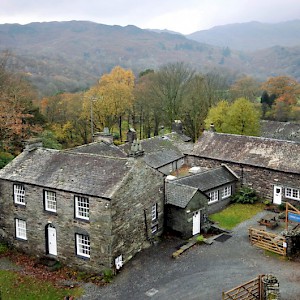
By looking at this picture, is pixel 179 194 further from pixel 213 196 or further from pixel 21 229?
pixel 21 229

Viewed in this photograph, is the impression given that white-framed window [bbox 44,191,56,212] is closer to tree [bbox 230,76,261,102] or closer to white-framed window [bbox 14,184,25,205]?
white-framed window [bbox 14,184,25,205]

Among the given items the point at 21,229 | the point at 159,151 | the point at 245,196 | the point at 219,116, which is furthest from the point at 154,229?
the point at 219,116

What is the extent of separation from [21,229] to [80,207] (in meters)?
5.75

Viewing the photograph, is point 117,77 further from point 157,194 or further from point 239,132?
point 157,194

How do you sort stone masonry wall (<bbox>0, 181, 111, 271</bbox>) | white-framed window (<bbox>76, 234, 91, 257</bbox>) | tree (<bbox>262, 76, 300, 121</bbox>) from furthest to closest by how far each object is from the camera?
1. tree (<bbox>262, 76, 300, 121</bbox>)
2. white-framed window (<bbox>76, 234, 91, 257</bbox>)
3. stone masonry wall (<bbox>0, 181, 111, 271</bbox>)

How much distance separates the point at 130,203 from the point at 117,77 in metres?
49.0

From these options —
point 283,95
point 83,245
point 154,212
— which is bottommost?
point 83,245

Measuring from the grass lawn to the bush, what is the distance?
435 mm

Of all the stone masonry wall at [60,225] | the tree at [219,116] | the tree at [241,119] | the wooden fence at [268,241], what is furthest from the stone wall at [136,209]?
the tree at [219,116]

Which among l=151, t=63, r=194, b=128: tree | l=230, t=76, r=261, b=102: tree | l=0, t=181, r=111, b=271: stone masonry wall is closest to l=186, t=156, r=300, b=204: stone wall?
l=0, t=181, r=111, b=271: stone masonry wall

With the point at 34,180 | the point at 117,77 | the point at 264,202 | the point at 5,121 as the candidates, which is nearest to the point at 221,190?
the point at 264,202

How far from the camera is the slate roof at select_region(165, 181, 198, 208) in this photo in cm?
2884

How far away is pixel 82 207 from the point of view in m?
24.9

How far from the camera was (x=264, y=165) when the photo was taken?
1453 inches
